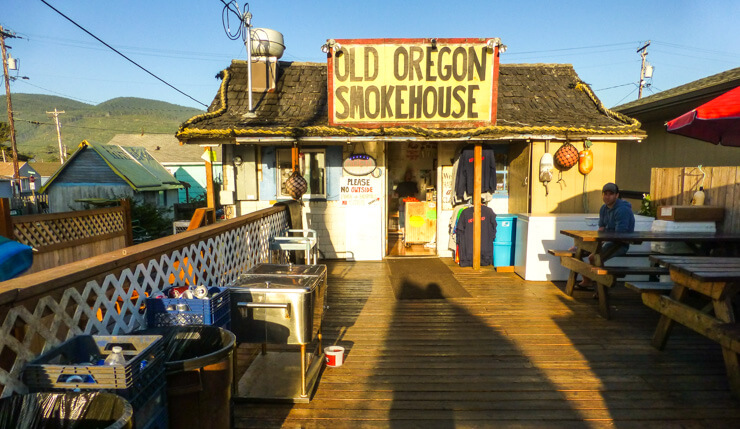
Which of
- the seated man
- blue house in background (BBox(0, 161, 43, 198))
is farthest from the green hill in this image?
the seated man

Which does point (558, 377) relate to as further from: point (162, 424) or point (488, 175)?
point (488, 175)

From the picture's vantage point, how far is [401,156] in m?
11.4

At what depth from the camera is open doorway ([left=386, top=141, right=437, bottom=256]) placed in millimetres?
9781

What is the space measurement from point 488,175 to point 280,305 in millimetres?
6029

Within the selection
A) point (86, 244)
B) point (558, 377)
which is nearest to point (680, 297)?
point (558, 377)

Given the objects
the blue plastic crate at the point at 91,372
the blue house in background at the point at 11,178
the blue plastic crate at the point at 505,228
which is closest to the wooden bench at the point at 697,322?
the blue plastic crate at the point at 505,228

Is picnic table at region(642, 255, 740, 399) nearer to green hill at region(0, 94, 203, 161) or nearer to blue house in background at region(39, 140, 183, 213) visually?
blue house in background at region(39, 140, 183, 213)

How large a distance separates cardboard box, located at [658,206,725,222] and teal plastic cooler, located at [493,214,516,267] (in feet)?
7.70

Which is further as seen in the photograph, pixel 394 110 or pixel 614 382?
pixel 394 110

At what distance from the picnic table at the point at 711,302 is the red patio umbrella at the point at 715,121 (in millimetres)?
1354

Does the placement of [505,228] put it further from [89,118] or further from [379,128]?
[89,118]

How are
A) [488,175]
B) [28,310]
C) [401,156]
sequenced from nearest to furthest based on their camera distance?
[28,310], [488,175], [401,156]

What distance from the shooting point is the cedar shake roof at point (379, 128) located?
717 centimetres

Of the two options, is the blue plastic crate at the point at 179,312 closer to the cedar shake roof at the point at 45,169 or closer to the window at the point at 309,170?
the window at the point at 309,170
